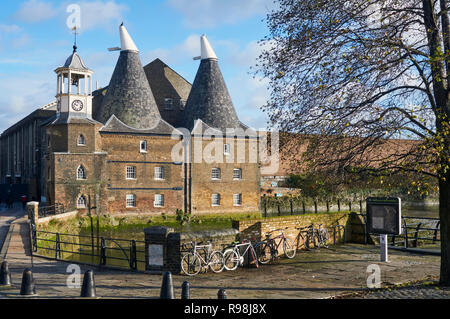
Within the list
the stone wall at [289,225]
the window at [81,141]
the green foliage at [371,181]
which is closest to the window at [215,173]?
the window at [81,141]

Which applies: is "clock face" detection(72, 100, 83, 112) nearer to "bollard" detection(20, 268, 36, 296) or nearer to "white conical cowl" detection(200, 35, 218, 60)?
"white conical cowl" detection(200, 35, 218, 60)

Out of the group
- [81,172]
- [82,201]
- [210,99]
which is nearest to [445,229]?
[82,201]

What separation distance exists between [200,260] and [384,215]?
483 cm

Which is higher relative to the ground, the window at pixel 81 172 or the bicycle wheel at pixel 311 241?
the window at pixel 81 172

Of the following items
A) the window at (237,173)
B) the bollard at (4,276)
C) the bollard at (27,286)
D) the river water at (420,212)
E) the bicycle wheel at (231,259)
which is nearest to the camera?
the bollard at (27,286)

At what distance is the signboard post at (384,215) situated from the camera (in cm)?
1179

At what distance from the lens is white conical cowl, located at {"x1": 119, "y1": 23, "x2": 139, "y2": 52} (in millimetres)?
39438

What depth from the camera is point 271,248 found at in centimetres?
1338

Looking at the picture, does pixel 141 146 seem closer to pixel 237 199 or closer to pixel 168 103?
pixel 168 103

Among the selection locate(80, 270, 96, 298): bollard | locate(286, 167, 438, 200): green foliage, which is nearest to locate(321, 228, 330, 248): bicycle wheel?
locate(286, 167, 438, 200): green foliage

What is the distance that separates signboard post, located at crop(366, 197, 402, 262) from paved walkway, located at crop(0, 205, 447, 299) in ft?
3.11

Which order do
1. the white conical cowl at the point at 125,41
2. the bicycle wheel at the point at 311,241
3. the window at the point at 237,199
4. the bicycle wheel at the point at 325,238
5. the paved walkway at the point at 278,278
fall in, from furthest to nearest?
the window at the point at 237,199, the white conical cowl at the point at 125,41, the bicycle wheel at the point at 325,238, the bicycle wheel at the point at 311,241, the paved walkway at the point at 278,278

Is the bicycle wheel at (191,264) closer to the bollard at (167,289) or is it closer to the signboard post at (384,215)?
the bollard at (167,289)

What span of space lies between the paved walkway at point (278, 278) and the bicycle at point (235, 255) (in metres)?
0.30
